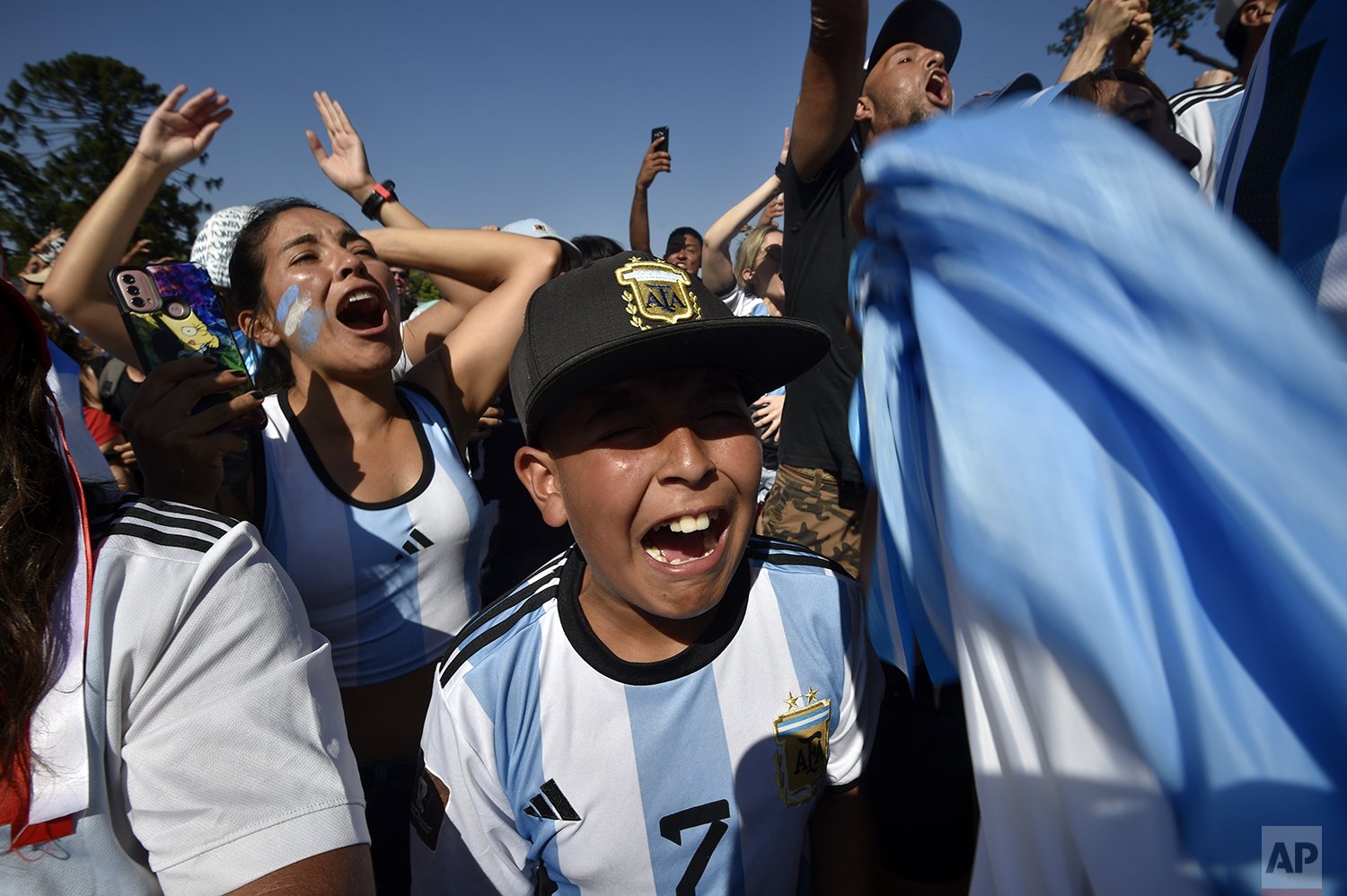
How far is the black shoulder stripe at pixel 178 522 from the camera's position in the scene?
3.56 ft

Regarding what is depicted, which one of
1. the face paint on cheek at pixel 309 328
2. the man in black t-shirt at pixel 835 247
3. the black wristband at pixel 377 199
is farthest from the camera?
the black wristband at pixel 377 199

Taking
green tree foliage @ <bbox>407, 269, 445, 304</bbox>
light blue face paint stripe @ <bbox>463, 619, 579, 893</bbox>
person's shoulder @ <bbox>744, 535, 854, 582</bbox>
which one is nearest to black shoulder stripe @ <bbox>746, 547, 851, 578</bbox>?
person's shoulder @ <bbox>744, 535, 854, 582</bbox>

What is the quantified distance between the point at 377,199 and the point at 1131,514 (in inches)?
129

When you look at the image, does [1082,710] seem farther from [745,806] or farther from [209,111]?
[209,111]

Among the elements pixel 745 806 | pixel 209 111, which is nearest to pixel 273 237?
pixel 209 111

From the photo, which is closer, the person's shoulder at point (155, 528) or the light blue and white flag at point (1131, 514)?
the light blue and white flag at point (1131, 514)

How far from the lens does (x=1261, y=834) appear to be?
659mm

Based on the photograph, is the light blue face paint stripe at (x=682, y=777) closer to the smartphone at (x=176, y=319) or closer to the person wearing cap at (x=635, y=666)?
the person wearing cap at (x=635, y=666)

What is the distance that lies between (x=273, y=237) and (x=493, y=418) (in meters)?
1.07

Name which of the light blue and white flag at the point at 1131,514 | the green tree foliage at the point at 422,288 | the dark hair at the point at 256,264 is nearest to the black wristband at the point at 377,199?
the dark hair at the point at 256,264

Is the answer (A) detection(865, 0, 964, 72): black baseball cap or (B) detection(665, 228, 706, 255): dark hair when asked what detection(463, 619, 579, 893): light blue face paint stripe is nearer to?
(A) detection(865, 0, 964, 72): black baseball cap

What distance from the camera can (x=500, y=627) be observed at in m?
1.47

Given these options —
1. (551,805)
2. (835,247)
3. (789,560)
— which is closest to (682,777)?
(551,805)

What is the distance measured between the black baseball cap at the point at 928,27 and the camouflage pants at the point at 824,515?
1.62m
